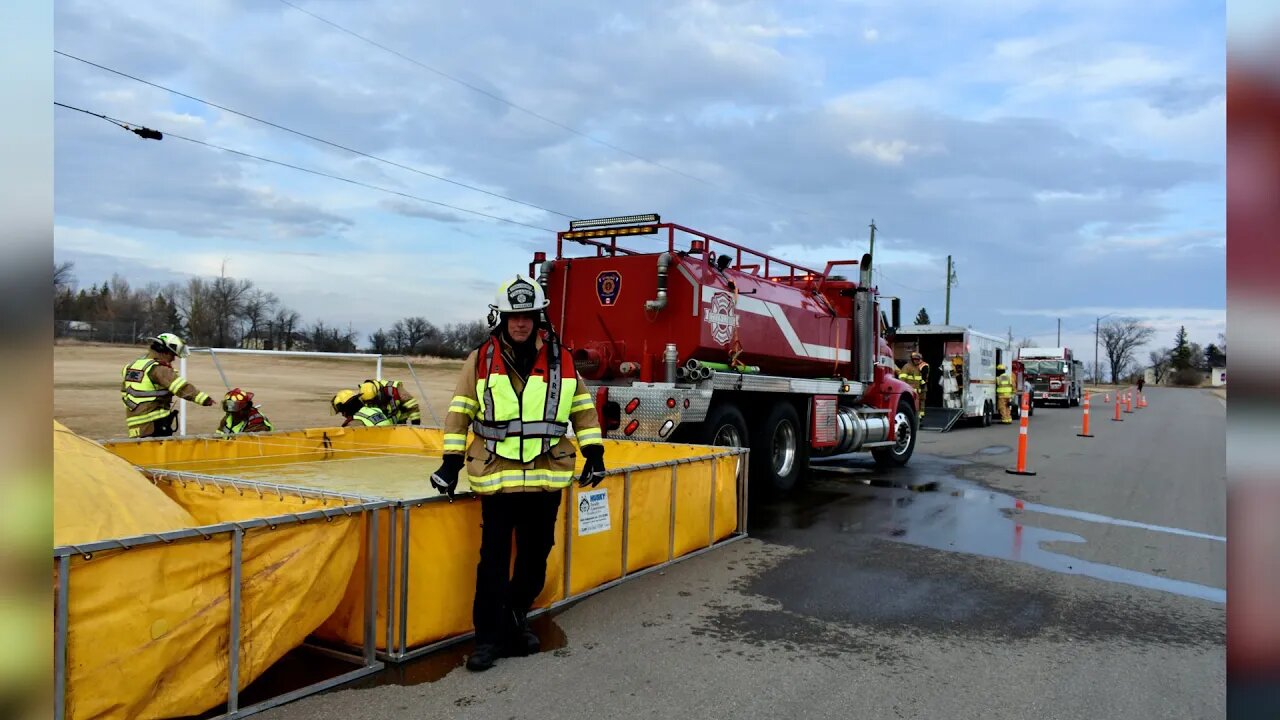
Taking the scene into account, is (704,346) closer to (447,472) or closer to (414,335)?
(447,472)

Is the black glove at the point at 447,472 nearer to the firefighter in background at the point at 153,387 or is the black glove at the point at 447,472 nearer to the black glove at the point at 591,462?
the black glove at the point at 591,462

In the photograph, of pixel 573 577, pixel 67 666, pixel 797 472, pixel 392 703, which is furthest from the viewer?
pixel 797 472

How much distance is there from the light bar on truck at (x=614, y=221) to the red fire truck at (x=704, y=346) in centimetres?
2

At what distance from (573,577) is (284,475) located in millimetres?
2769

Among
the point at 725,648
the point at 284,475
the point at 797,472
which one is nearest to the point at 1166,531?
the point at 797,472

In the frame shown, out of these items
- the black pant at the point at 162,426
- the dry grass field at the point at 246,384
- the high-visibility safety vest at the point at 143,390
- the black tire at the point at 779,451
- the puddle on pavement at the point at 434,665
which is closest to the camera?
the puddle on pavement at the point at 434,665

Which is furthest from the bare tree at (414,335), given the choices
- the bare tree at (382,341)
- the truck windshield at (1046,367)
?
the truck windshield at (1046,367)

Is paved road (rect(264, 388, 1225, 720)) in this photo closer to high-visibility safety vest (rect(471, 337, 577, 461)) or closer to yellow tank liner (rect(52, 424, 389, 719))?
yellow tank liner (rect(52, 424, 389, 719))

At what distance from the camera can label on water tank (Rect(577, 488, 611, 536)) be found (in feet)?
19.5

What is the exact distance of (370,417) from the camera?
9.84m

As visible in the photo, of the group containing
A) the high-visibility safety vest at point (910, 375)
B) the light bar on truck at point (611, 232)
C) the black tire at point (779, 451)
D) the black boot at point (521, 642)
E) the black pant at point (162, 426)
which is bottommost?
the black boot at point (521, 642)

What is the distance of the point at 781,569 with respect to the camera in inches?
278

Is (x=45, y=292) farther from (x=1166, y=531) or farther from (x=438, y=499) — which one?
(x=1166, y=531)

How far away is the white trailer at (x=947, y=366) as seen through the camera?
24047mm
